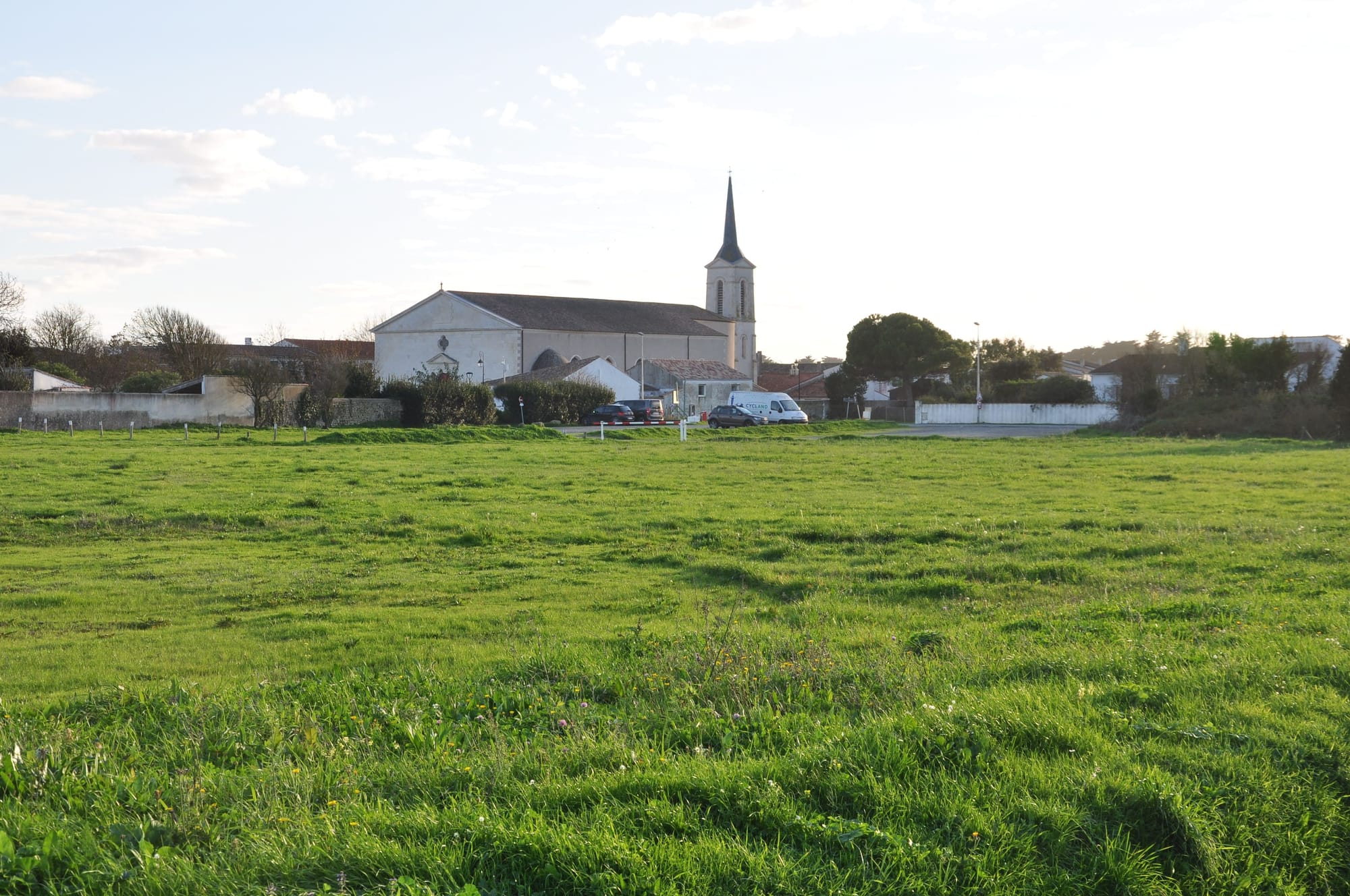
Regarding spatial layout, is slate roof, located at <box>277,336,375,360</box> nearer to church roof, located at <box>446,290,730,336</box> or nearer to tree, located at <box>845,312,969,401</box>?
church roof, located at <box>446,290,730,336</box>

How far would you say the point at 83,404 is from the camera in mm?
46594

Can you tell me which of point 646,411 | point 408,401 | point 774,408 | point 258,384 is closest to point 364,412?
point 408,401

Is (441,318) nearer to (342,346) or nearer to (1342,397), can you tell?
(342,346)

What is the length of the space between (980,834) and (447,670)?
4639 mm

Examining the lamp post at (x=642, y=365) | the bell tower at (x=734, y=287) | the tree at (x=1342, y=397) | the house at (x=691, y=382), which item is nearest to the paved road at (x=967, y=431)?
the tree at (x=1342, y=397)

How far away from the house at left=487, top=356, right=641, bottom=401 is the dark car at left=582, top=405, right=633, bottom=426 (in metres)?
11.1

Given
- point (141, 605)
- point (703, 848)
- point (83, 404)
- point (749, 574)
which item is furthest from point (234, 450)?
point (703, 848)

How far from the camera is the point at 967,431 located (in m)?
55.8

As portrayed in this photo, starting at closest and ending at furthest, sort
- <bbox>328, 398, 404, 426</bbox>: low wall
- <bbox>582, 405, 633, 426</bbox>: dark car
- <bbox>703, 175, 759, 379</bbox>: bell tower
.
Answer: <bbox>328, 398, 404, 426</bbox>: low wall → <bbox>582, 405, 633, 426</bbox>: dark car → <bbox>703, 175, 759, 379</bbox>: bell tower

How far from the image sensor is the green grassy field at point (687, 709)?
400 centimetres

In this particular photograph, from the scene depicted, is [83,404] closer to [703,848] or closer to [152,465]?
[152,465]

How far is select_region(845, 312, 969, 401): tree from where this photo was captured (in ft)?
301

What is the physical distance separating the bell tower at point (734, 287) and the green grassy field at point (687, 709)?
10009cm

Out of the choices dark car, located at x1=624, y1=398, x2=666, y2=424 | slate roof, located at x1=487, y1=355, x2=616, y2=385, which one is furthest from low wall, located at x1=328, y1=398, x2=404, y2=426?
slate roof, located at x1=487, y1=355, x2=616, y2=385
